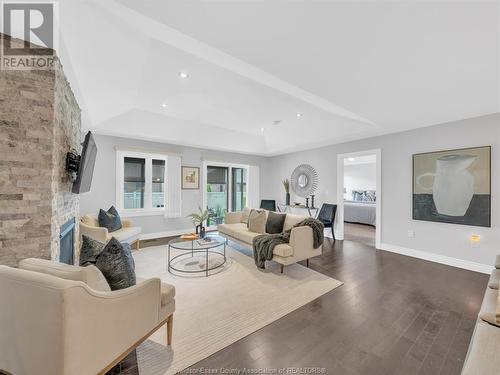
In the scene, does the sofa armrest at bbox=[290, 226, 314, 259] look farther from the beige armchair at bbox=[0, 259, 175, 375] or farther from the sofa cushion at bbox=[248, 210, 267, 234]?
the beige armchair at bbox=[0, 259, 175, 375]

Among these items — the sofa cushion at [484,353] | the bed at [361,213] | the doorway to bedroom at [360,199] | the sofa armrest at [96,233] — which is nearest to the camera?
the sofa cushion at [484,353]

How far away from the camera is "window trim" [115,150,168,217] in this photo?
15.6ft

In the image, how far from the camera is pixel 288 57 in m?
2.12

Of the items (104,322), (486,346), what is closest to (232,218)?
(104,322)

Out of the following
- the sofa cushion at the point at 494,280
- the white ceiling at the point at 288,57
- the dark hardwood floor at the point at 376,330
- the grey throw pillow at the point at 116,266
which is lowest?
the dark hardwood floor at the point at 376,330

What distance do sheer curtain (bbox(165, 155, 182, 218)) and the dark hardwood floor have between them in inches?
156

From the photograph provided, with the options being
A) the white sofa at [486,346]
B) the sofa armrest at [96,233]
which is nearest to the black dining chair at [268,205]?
the sofa armrest at [96,233]

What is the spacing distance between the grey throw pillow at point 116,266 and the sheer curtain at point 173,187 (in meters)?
3.80

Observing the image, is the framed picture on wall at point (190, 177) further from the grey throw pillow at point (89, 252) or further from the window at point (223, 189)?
the grey throw pillow at point (89, 252)

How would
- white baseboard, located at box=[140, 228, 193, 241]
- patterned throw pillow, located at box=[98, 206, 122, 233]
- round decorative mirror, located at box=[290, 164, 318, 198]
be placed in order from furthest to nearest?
round decorative mirror, located at box=[290, 164, 318, 198] → white baseboard, located at box=[140, 228, 193, 241] → patterned throw pillow, located at box=[98, 206, 122, 233]

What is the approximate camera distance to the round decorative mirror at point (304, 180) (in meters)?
5.91

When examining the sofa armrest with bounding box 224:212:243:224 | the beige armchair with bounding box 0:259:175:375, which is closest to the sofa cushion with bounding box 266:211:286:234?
the sofa armrest with bounding box 224:212:243:224

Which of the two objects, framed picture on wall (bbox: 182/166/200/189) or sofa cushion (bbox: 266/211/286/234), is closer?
sofa cushion (bbox: 266/211/286/234)

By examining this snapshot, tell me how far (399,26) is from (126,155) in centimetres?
518
